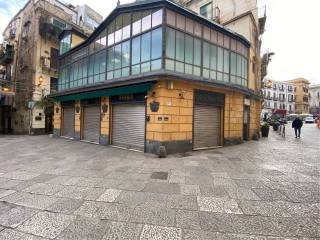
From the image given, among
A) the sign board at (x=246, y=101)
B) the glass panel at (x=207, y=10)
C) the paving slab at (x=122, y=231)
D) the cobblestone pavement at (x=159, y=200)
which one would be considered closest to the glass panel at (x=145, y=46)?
the cobblestone pavement at (x=159, y=200)

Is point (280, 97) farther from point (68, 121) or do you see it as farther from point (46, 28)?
point (46, 28)

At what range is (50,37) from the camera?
20.5 meters

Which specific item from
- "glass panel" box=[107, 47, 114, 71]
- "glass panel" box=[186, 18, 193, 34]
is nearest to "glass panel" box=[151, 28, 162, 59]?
"glass panel" box=[186, 18, 193, 34]

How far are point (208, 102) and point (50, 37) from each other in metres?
19.3

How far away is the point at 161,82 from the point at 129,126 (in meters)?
3.36

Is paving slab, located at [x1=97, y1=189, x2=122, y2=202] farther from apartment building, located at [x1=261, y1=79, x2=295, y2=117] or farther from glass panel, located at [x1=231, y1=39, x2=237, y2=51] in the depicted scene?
apartment building, located at [x1=261, y1=79, x2=295, y2=117]

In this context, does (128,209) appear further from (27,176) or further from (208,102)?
(208,102)

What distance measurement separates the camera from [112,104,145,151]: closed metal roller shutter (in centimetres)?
Result: 1012

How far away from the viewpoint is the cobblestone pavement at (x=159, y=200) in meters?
3.19

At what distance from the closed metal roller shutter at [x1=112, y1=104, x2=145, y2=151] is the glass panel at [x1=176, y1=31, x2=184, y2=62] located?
323 centimetres

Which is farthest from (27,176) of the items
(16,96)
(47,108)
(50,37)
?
(16,96)

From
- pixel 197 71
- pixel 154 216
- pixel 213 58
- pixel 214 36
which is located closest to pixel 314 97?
pixel 214 36

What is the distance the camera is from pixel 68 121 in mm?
16281

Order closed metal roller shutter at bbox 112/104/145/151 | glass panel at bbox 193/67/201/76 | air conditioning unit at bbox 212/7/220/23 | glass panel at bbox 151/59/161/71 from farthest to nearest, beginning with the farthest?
air conditioning unit at bbox 212/7/220/23 → glass panel at bbox 193/67/201/76 → closed metal roller shutter at bbox 112/104/145/151 → glass panel at bbox 151/59/161/71
